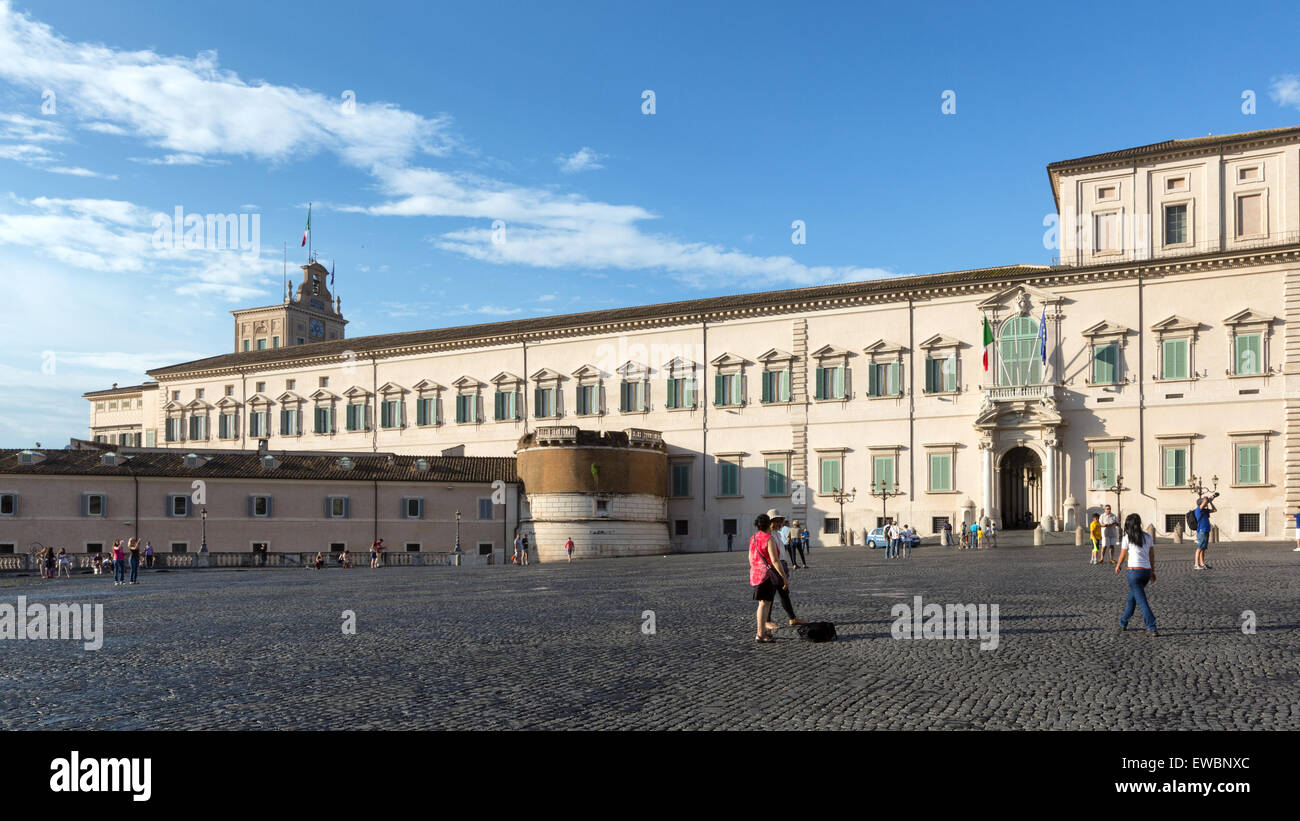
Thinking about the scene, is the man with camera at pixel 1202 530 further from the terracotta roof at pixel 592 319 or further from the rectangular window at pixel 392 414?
the rectangular window at pixel 392 414

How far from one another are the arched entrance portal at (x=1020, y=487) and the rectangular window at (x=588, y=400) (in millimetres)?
20679

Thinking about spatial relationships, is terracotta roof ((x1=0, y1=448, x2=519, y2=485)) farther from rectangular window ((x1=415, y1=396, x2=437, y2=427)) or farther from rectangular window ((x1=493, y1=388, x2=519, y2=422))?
rectangular window ((x1=415, y1=396, x2=437, y2=427))

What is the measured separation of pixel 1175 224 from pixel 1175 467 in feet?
32.9

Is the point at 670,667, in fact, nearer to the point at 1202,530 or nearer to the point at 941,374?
the point at 1202,530

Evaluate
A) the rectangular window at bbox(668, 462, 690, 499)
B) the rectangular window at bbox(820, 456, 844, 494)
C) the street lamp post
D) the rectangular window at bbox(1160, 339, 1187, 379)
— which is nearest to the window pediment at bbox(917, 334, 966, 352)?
the rectangular window at bbox(820, 456, 844, 494)

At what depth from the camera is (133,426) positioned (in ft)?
299

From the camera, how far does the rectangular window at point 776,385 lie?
5494 centimetres

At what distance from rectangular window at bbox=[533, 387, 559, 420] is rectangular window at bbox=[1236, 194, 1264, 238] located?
108ft

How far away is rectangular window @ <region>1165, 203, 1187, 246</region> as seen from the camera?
4728 cm

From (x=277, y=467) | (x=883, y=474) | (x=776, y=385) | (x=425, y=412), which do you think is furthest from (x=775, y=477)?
(x=277, y=467)
